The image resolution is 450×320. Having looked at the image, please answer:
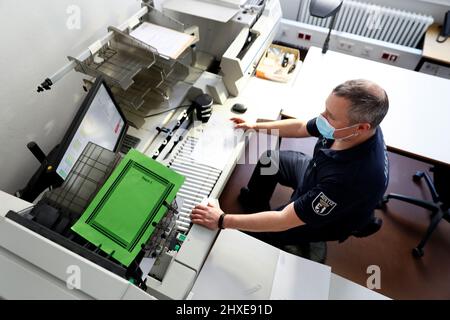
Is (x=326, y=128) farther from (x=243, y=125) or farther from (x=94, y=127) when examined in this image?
(x=94, y=127)

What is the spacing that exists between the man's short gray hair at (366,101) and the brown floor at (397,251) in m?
1.13

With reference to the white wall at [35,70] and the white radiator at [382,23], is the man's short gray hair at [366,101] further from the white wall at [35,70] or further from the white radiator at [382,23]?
the white radiator at [382,23]

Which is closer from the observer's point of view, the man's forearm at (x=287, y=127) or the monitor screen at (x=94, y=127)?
the monitor screen at (x=94, y=127)

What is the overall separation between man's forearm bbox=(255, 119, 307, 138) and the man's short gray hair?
449mm

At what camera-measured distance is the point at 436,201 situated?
79.0 inches

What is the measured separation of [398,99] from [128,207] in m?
1.66

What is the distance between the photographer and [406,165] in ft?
7.97

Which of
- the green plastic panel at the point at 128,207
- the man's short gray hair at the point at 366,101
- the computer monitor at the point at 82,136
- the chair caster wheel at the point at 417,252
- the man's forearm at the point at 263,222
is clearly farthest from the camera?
the chair caster wheel at the point at 417,252

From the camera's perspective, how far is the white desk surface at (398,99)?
1.53 meters

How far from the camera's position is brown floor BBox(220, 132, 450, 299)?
1.80 m

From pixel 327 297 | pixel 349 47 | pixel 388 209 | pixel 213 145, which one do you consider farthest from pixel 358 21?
pixel 327 297

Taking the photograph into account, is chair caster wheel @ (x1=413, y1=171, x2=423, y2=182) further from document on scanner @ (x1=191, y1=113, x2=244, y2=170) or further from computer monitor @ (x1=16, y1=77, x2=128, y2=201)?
computer monitor @ (x1=16, y1=77, x2=128, y2=201)

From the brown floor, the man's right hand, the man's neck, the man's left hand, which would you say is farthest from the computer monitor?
the brown floor

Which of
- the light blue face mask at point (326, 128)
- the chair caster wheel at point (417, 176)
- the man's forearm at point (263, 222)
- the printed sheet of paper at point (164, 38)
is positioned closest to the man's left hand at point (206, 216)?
the man's forearm at point (263, 222)
